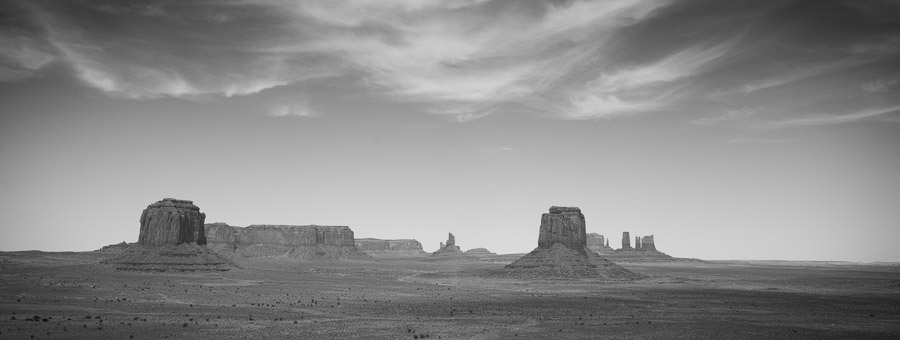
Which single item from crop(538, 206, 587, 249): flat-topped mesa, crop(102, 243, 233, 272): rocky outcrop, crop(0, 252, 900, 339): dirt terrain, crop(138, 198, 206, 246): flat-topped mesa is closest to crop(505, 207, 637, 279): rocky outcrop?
crop(538, 206, 587, 249): flat-topped mesa

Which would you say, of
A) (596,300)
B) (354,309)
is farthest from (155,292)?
(596,300)

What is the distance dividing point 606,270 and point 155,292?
71.3m

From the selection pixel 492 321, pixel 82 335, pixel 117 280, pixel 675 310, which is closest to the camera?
pixel 82 335

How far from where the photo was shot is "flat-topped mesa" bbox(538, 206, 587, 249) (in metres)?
106

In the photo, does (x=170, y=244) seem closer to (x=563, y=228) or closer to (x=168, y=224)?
(x=168, y=224)

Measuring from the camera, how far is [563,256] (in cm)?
10125

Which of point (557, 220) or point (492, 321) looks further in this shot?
point (557, 220)

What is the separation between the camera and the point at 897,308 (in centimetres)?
4991

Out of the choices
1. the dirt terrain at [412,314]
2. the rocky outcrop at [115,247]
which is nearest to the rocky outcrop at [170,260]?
the dirt terrain at [412,314]

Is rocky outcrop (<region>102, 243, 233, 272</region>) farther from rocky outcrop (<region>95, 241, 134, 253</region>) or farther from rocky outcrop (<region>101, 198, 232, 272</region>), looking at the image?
rocky outcrop (<region>95, 241, 134, 253</region>)

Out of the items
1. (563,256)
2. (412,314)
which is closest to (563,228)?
(563,256)

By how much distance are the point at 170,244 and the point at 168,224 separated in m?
3.93

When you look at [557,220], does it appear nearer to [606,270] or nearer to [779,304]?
[606,270]

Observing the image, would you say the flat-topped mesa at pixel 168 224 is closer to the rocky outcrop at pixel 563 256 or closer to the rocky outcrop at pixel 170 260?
the rocky outcrop at pixel 170 260
